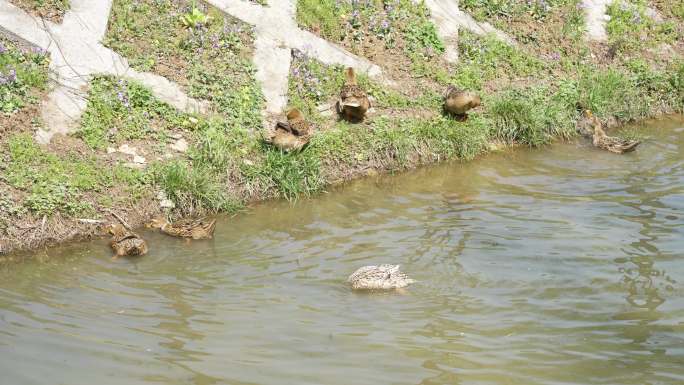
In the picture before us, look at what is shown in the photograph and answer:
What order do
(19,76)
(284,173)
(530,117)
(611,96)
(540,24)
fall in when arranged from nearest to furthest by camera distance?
(19,76) < (284,173) < (530,117) < (611,96) < (540,24)

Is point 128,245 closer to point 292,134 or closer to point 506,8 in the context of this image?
point 292,134

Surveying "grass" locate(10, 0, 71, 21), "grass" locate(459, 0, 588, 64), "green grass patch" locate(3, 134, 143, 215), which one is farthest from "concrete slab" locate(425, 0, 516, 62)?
"green grass patch" locate(3, 134, 143, 215)

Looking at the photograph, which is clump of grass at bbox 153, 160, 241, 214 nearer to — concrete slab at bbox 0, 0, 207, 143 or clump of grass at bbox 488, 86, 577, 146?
concrete slab at bbox 0, 0, 207, 143

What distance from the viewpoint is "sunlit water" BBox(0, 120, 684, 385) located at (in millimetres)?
5695

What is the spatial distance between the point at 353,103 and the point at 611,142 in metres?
3.77

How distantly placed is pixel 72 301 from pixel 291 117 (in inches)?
161

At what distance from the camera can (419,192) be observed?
1018cm

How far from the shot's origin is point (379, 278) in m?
7.05

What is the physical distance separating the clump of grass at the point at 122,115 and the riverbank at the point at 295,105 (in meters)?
0.02

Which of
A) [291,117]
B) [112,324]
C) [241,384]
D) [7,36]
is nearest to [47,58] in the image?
[7,36]

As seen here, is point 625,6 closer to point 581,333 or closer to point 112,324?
point 581,333

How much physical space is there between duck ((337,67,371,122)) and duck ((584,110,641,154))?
3.40 m

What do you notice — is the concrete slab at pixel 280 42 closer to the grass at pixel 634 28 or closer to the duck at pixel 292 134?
the duck at pixel 292 134

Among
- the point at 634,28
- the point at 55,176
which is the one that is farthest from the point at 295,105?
the point at 634,28
